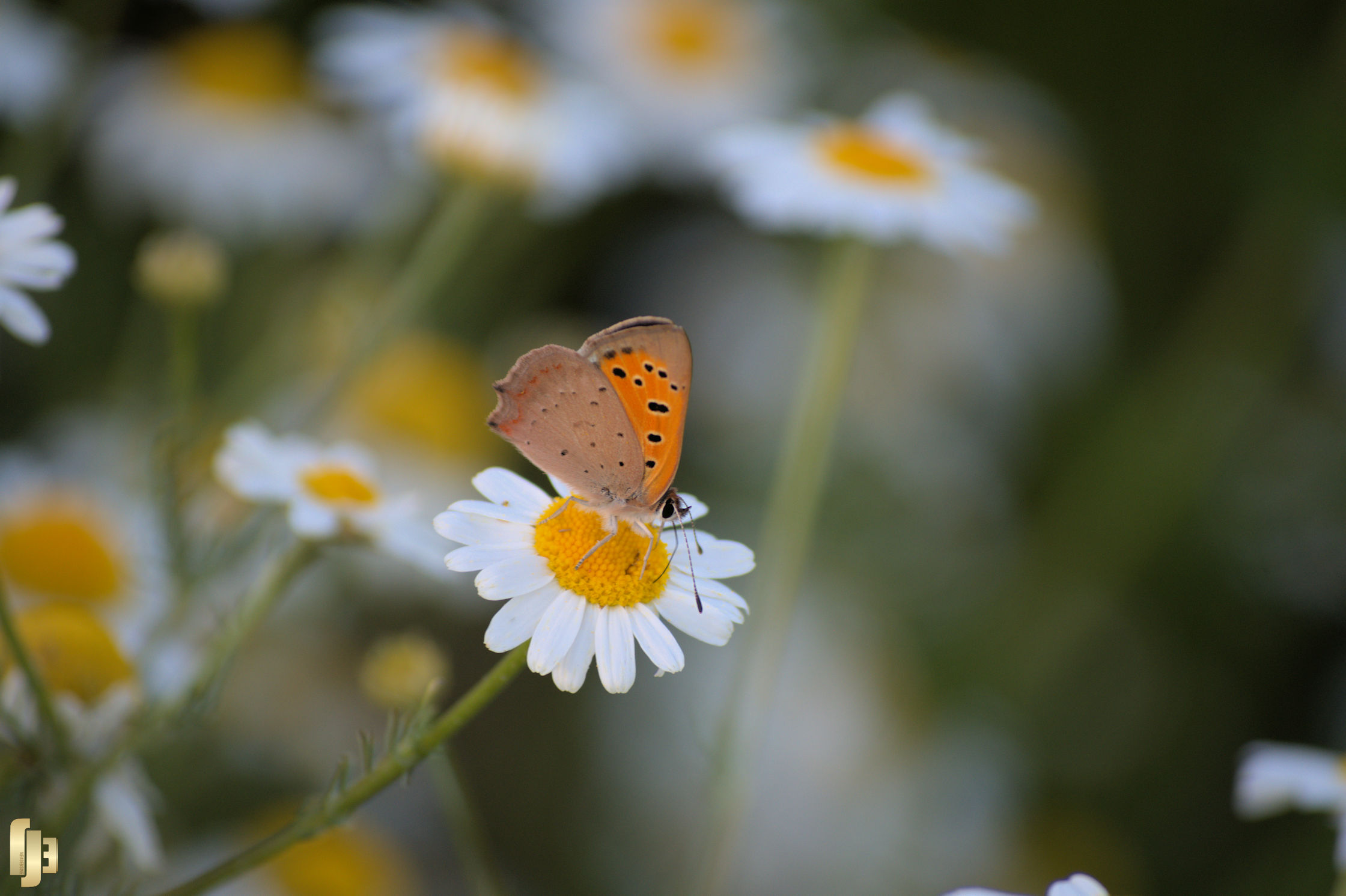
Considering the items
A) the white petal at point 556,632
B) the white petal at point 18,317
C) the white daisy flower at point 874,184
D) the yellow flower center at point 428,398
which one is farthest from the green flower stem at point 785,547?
the yellow flower center at point 428,398

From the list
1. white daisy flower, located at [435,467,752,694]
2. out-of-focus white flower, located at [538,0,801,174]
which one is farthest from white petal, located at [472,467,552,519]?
out-of-focus white flower, located at [538,0,801,174]

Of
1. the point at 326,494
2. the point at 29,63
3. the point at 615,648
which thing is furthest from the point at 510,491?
the point at 29,63

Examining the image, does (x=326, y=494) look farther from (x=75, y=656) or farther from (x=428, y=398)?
(x=428, y=398)

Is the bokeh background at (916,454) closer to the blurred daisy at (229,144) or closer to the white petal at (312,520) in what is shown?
the blurred daisy at (229,144)

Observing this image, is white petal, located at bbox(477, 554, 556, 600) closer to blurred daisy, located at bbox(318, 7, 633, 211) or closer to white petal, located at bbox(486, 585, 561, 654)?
white petal, located at bbox(486, 585, 561, 654)

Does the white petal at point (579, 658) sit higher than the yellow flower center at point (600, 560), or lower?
lower

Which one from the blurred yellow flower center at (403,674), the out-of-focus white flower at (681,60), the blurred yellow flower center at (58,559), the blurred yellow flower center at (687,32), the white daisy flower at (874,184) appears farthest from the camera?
the blurred yellow flower center at (687,32)

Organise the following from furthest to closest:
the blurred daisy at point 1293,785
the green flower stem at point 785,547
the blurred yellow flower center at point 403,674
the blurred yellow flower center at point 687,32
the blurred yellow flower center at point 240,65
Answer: the blurred yellow flower center at point 687,32 < the blurred yellow flower center at point 240,65 < the green flower stem at point 785,547 < the blurred daisy at point 1293,785 < the blurred yellow flower center at point 403,674
